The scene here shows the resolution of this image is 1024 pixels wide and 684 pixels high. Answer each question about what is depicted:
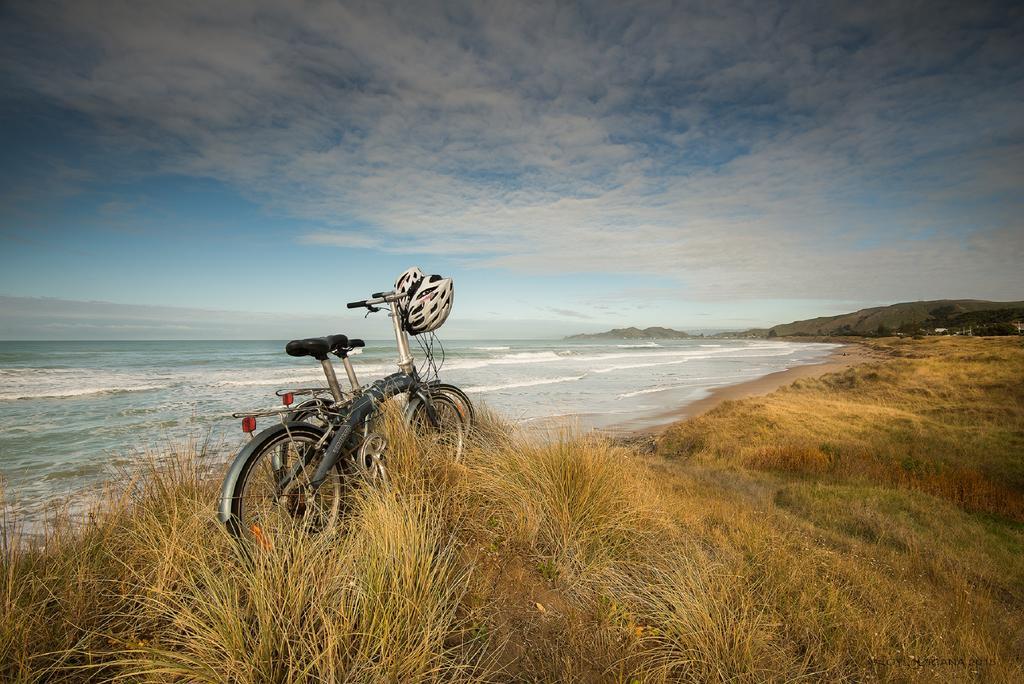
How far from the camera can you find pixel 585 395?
16797 millimetres

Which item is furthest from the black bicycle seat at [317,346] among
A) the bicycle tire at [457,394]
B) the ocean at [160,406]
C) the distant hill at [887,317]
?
the distant hill at [887,317]

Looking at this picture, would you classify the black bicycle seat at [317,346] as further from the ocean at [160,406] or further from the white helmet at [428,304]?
the ocean at [160,406]

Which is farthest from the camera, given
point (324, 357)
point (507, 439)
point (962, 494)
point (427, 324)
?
point (962, 494)

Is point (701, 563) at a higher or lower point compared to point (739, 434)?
higher

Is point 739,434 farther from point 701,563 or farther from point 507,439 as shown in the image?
point 701,563

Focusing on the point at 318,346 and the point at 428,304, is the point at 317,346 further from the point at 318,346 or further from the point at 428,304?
the point at 428,304

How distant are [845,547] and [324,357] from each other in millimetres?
5185

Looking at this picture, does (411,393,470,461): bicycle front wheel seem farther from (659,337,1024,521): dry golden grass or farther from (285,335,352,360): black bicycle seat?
(659,337,1024,521): dry golden grass

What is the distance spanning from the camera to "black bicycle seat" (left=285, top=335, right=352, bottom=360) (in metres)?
3.10

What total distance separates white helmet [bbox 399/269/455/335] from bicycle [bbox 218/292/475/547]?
5.4 inches

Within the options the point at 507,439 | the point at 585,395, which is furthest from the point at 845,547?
the point at 585,395

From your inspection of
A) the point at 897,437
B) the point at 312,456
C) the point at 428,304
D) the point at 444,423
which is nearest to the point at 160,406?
the point at 444,423

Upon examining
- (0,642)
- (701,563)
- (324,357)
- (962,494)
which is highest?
(324,357)

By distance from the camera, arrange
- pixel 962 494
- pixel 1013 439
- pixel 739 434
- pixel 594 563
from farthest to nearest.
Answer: pixel 739 434 → pixel 1013 439 → pixel 962 494 → pixel 594 563
